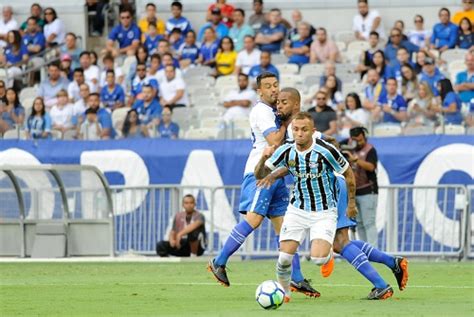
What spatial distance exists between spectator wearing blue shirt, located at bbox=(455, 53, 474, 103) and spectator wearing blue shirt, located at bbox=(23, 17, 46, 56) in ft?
34.0

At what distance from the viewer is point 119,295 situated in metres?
13.4

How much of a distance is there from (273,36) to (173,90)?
105 inches

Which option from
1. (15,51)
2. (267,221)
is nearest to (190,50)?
(15,51)

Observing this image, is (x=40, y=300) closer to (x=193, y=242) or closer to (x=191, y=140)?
(x=193, y=242)

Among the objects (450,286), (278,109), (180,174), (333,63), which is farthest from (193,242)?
(278,109)

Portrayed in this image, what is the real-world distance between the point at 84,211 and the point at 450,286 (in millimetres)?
9326

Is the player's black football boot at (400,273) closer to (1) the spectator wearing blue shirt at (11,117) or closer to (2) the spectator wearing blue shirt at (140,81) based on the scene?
(1) the spectator wearing blue shirt at (11,117)

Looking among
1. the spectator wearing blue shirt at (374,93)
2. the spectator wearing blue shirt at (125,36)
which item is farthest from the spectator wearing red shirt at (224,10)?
the spectator wearing blue shirt at (374,93)

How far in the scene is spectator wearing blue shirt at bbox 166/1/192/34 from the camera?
28.2 meters

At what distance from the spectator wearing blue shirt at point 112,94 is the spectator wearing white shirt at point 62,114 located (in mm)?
710

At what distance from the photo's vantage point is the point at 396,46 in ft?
81.5

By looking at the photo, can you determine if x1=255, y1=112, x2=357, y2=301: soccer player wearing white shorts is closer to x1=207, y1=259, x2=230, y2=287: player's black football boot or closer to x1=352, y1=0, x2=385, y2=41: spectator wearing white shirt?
x1=207, y1=259, x2=230, y2=287: player's black football boot

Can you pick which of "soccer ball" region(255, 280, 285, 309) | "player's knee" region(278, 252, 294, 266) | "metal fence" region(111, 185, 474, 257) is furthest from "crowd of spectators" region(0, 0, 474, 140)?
"soccer ball" region(255, 280, 285, 309)

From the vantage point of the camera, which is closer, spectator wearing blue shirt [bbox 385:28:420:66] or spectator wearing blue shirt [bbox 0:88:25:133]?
spectator wearing blue shirt [bbox 0:88:25:133]
